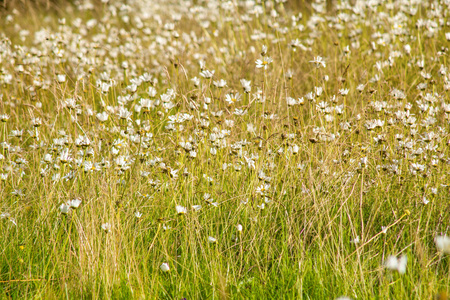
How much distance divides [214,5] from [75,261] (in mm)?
4972

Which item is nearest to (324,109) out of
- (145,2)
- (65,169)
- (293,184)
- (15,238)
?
(293,184)

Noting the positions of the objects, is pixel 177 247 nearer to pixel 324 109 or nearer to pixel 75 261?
pixel 75 261

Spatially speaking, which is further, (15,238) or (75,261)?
(15,238)

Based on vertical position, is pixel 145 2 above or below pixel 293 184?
above

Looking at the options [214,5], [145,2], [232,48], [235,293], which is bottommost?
[235,293]

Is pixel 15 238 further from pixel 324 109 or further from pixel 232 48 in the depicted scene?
pixel 232 48

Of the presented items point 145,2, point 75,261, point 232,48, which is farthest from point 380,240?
point 145,2

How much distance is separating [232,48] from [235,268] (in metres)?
3.28

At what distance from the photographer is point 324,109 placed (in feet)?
9.76

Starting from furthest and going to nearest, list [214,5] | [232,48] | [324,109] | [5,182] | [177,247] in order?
[214,5] → [232,48] → [324,109] → [5,182] → [177,247]

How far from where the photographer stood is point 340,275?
1.97 metres

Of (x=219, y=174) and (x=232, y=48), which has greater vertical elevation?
(x=232, y=48)

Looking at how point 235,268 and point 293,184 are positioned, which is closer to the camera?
point 235,268

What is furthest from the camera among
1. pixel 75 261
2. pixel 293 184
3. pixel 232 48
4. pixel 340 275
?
pixel 232 48
